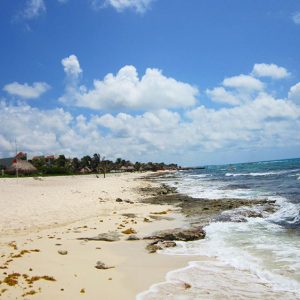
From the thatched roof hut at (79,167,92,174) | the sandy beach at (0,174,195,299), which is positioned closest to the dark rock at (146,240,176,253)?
the sandy beach at (0,174,195,299)

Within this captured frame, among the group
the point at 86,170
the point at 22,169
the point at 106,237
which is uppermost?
the point at 22,169

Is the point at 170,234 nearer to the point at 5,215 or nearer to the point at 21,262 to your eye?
the point at 21,262

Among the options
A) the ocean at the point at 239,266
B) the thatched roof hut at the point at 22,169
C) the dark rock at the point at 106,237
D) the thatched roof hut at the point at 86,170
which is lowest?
the ocean at the point at 239,266

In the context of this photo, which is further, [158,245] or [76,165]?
[76,165]

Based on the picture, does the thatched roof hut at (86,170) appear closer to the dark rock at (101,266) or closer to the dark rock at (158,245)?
the dark rock at (158,245)

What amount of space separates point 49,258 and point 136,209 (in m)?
14.0

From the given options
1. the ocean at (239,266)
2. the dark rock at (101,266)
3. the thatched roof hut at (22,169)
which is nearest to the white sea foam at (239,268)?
the ocean at (239,266)

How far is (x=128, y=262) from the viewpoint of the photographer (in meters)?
11.9

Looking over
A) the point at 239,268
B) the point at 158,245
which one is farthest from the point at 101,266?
the point at 239,268

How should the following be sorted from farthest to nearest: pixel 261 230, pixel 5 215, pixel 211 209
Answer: pixel 211 209 → pixel 5 215 → pixel 261 230

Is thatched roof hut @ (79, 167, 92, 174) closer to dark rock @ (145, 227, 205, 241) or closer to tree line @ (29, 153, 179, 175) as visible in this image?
tree line @ (29, 153, 179, 175)

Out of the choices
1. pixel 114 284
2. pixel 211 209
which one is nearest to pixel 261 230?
pixel 211 209

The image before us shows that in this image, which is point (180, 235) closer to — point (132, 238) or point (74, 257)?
point (132, 238)

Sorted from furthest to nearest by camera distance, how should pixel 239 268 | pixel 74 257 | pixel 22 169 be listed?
pixel 22 169 → pixel 74 257 → pixel 239 268
